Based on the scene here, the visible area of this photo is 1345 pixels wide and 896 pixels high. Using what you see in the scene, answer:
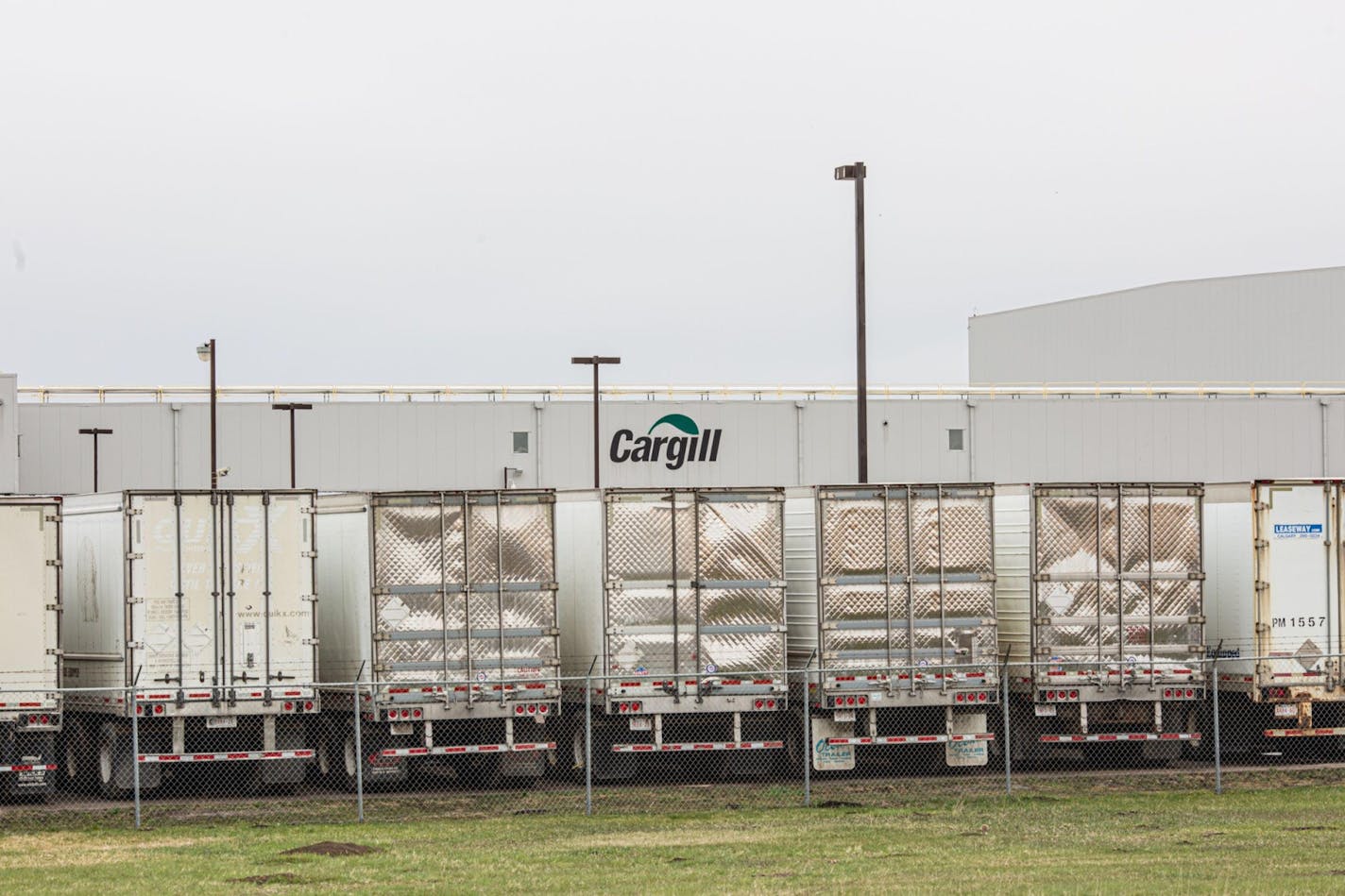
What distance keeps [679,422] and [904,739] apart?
137ft

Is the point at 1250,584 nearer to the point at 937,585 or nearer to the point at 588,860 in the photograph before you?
the point at 937,585

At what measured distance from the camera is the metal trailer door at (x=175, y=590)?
22.5m

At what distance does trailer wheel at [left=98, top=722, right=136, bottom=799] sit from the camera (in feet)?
76.4

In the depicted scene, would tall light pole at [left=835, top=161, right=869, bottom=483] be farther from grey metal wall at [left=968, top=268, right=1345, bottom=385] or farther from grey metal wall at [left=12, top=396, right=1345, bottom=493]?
grey metal wall at [left=968, top=268, right=1345, bottom=385]

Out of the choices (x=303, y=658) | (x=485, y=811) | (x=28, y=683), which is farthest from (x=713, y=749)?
(x=28, y=683)

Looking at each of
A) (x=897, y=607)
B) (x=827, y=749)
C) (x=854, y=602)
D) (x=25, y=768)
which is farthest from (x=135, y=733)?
(x=897, y=607)

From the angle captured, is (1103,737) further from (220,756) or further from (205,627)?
(205,627)

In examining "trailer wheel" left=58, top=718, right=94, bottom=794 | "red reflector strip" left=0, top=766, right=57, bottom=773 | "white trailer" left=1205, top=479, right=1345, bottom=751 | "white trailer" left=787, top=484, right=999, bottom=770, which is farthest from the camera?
"white trailer" left=1205, top=479, right=1345, bottom=751

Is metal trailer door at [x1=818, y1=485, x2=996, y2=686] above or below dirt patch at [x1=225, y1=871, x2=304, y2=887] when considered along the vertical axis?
above

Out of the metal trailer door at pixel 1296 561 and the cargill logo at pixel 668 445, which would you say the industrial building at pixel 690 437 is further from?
the metal trailer door at pixel 1296 561

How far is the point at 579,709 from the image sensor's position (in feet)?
79.8

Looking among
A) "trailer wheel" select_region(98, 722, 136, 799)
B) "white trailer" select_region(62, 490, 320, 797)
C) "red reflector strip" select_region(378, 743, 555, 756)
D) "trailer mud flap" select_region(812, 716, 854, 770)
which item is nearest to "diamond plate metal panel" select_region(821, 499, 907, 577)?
"trailer mud flap" select_region(812, 716, 854, 770)

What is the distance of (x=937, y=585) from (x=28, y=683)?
10433 mm

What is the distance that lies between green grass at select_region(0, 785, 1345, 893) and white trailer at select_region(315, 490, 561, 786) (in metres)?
1.52
